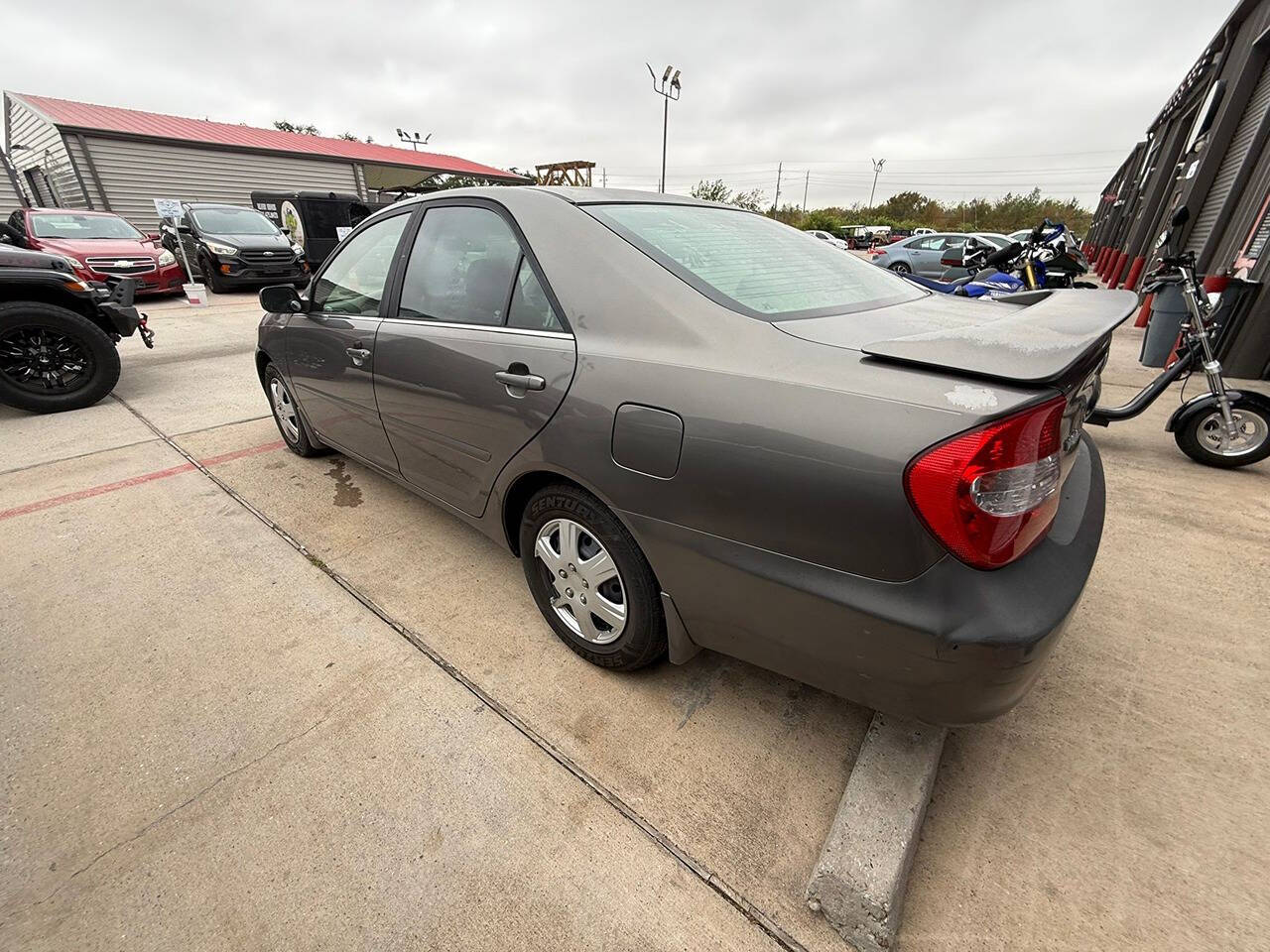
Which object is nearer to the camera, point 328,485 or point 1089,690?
point 1089,690

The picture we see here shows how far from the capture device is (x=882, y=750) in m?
1.58

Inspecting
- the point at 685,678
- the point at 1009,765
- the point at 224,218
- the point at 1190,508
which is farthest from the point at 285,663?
the point at 224,218

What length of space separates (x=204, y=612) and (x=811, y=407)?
2.48 meters

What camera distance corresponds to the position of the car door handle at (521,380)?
175 centimetres

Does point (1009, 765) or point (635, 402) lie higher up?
point (635, 402)

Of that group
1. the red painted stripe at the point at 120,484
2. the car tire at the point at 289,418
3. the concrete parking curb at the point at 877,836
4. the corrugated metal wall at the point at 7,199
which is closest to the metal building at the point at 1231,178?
the concrete parking curb at the point at 877,836

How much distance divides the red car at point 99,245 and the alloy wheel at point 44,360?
5096 mm

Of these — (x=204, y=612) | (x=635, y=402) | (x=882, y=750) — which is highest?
(x=635, y=402)

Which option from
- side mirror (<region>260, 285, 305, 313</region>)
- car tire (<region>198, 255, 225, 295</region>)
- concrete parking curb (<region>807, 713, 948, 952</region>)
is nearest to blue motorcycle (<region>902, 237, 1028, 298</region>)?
concrete parking curb (<region>807, 713, 948, 952</region>)

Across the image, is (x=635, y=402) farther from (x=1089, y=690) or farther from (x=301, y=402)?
(x=301, y=402)

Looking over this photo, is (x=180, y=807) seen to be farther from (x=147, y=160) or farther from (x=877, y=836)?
(x=147, y=160)

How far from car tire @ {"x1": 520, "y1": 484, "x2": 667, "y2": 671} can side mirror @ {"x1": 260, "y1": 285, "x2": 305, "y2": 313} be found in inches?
77.6

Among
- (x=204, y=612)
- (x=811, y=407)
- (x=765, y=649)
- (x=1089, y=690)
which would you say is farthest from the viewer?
(x=204, y=612)

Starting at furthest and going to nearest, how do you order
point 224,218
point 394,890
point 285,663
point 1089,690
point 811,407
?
point 224,218
point 285,663
point 1089,690
point 394,890
point 811,407
